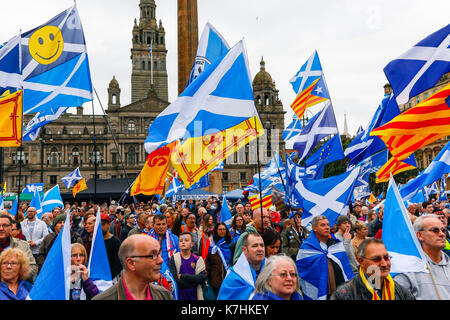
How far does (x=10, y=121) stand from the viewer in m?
7.34

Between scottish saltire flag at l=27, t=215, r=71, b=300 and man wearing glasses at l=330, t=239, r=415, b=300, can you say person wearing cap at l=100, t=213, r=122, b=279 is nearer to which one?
scottish saltire flag at l=27, t=215, r=71, b=300

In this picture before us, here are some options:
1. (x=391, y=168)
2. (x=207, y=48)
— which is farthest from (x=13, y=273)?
(x=391, y=168)

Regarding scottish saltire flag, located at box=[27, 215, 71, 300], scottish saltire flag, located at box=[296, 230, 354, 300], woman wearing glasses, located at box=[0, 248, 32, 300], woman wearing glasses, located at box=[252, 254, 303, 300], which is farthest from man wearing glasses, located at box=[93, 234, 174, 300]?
scottish saltire flag, located at box=[296, 230, 354, 300]

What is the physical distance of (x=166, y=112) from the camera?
635 centimetres

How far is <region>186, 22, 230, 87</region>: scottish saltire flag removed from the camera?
8.12 metres

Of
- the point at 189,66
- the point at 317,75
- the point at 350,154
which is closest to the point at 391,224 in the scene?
the point at 350,154

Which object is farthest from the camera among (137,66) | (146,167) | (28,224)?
(137,66)

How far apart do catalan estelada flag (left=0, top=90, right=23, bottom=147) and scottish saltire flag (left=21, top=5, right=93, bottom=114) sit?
957 mm

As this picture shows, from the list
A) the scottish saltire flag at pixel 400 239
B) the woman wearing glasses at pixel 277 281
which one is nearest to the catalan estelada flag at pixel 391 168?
the scottish saltire flag at pixel 400 239

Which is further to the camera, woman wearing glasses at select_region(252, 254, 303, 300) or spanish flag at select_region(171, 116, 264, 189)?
spanish flag at select_region(171, 116, 264, 189)

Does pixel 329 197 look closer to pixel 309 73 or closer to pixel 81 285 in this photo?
pixel 81 285

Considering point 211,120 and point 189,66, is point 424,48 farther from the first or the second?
point 189,66

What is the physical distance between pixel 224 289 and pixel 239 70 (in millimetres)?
3683
